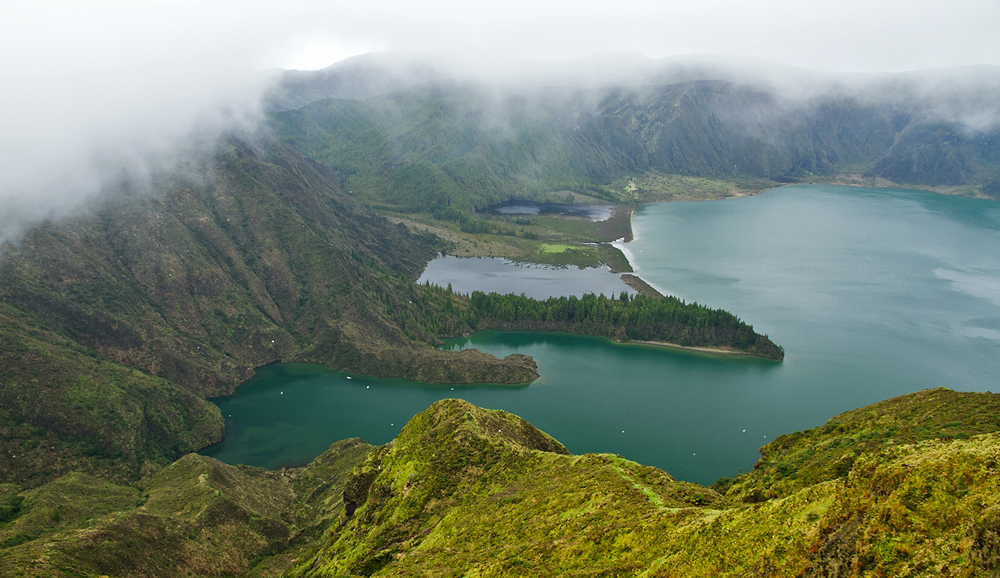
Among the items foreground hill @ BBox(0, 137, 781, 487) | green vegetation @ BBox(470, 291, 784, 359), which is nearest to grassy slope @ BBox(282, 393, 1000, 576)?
foreground hill @ BBox(0, 137, 781, 487)

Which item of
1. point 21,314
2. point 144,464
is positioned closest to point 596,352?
point 144,464

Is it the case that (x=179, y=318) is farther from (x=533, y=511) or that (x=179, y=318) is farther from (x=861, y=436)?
(x=861, y=436)

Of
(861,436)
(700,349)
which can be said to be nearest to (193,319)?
(700,349)

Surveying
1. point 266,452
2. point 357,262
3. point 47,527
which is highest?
point 357,262

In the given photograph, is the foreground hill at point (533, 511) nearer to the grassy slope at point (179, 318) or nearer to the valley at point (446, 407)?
the valley at point (446, 407)

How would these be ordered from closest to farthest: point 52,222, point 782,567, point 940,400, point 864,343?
point 782,567 → point 940,400 → point 52,222 → point 864,343

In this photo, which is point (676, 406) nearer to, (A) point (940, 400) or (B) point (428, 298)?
(A) point (940, 400)
